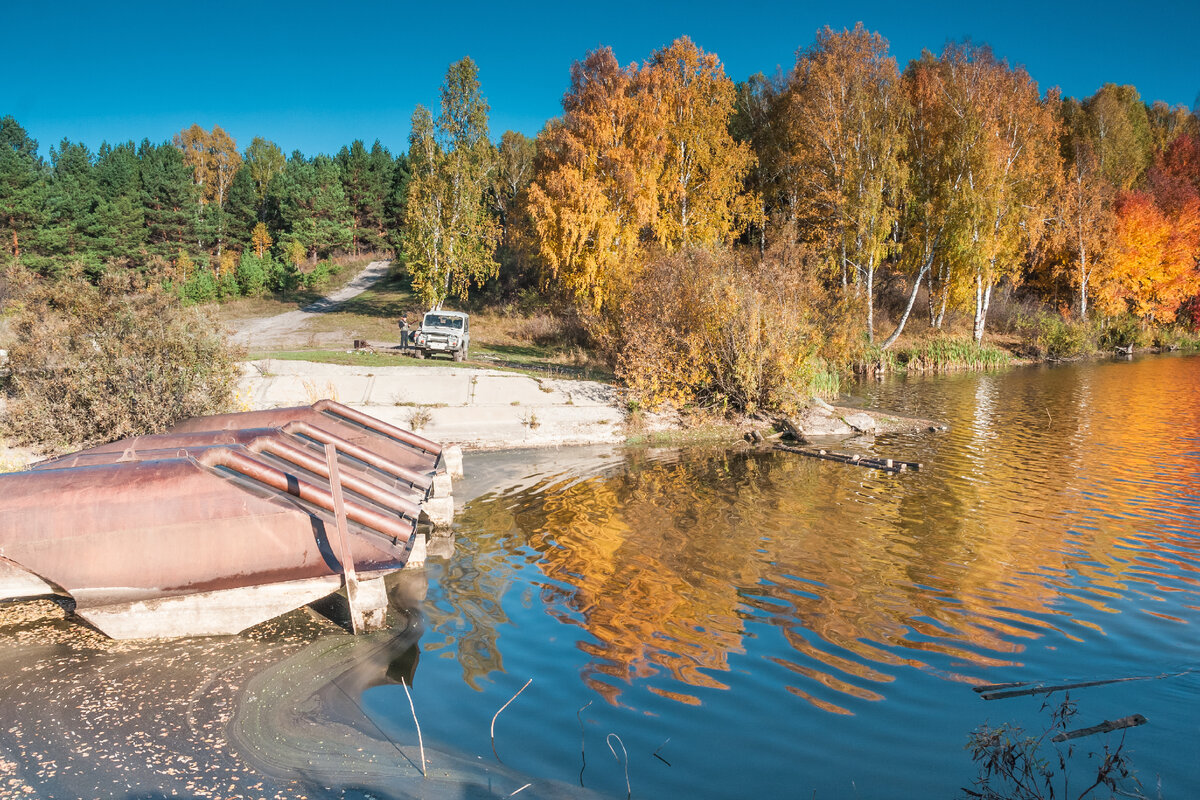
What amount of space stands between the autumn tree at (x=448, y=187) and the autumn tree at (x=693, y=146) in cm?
1039

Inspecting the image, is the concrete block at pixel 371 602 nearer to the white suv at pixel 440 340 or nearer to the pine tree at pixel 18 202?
the white suv at pixel 440 340

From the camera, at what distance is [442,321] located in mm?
30453

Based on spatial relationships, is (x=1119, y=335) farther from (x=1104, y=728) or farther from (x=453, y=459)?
(x=1104, y=728)

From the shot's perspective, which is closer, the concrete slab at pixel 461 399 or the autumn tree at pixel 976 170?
the concrete slab at pixel 461 399

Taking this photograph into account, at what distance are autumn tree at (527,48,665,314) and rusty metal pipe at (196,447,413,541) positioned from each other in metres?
21.7

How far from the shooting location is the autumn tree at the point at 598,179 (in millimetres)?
30703

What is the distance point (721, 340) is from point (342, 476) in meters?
12.9

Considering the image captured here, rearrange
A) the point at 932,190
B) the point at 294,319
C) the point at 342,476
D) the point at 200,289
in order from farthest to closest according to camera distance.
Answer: the point at 200,289, the point at 294,319, the point at 932,190, the point at 342,476

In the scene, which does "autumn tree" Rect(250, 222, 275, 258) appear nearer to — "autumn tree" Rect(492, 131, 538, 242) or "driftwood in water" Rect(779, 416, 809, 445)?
"autumn tree" Rect(492, 131, 538, 242)

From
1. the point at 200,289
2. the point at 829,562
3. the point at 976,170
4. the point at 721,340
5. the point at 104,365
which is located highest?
the point at 976,170

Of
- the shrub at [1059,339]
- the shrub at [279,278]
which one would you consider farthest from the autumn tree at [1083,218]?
the shrub at [279,278]

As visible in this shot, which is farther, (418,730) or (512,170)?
(512,170)

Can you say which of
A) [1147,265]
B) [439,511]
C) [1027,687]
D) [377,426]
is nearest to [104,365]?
[377,426]

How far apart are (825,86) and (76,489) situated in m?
35.9
